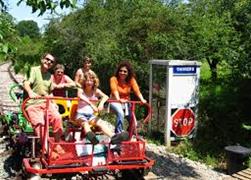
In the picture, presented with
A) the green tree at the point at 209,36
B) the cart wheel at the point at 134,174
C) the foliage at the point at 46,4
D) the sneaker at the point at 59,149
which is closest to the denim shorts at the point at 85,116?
the sneaker at the point at 59,149

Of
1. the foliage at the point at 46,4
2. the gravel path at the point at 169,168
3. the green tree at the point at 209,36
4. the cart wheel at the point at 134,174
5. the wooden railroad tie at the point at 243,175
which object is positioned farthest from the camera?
the green tree at the point at 209,36

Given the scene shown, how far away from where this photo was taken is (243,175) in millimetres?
7637

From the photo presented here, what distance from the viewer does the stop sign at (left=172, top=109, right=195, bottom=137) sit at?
1056 cm

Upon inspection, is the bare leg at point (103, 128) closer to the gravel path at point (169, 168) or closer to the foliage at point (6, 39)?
the gravel path at point (169, 168)

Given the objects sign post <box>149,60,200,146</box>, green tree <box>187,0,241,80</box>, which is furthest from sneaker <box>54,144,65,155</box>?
green tree <box>187,0,241,80</box>

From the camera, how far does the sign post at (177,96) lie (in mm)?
10445

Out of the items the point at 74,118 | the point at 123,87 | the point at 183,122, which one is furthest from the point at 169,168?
the point at 74,118

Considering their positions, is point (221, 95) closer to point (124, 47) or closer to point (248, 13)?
point (248, 13)

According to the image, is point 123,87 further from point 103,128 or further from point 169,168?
point 169,168

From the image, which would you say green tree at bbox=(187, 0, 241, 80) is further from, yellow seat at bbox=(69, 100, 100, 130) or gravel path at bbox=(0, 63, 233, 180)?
yellow seat at bbox=(69, 100, 100, 130)

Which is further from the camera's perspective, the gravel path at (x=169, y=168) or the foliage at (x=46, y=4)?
the gravel path at (x=169, y=168)

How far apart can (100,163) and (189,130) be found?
5153 millimetres

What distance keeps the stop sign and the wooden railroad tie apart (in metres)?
2.90

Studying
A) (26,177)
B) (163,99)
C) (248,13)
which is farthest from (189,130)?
(26,177)
